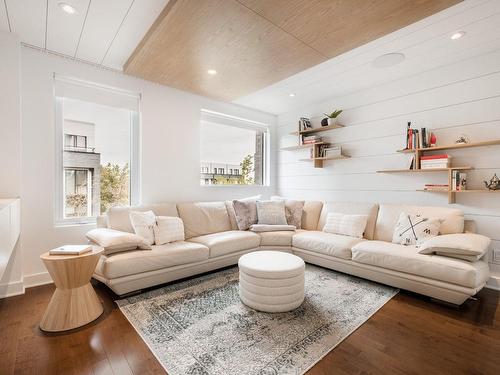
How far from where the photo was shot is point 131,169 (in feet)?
10.8

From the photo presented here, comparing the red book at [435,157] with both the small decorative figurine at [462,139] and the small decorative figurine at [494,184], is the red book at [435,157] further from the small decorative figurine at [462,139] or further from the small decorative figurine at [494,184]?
the small decorative figurine at [494,184]

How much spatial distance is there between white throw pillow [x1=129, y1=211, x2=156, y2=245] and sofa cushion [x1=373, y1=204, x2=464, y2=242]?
2.73 m

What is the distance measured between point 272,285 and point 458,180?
7.79ft

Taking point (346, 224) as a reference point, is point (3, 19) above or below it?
above

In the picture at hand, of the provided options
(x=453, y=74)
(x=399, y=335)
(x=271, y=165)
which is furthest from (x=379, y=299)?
(x=271, y=165)

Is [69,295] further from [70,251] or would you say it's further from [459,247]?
[459,247]

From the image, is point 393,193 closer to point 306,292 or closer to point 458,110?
point 458,110

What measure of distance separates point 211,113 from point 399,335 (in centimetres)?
365

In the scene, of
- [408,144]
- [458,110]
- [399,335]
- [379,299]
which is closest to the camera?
[399,335]

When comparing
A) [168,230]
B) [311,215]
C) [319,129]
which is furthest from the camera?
[319,129]

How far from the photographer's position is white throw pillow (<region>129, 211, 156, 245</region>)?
2.69 m

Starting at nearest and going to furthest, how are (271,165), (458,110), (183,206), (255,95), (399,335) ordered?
(399,335), (458,110), (183,206), (255,95), (271,165)

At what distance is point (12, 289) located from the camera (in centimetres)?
239

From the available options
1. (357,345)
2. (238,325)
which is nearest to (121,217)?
(238,325)
